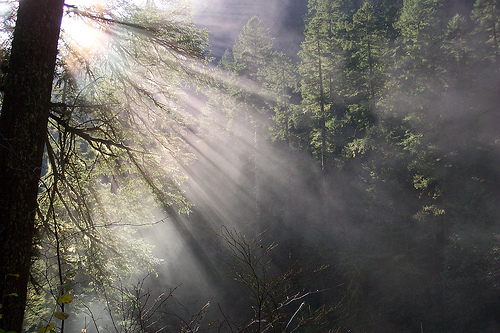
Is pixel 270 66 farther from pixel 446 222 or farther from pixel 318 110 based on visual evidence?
pixel 446 222

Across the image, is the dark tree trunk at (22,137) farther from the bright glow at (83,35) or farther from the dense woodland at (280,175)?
the bright glow at (83,35)

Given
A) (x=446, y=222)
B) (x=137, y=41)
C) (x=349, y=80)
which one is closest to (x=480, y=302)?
(x=446, y=222)

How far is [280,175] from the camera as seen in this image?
66.8 feet

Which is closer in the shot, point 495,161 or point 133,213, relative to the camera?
point 133,213

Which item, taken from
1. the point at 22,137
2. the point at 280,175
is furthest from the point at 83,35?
the point at 280,175

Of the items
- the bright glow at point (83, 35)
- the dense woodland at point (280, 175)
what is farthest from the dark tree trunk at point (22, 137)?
the bright glow at point (83, 35)

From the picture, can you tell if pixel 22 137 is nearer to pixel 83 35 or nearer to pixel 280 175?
pixel 83 35

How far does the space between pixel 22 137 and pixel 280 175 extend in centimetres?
1815

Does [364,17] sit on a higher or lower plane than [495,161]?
higher

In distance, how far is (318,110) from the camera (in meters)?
17.0

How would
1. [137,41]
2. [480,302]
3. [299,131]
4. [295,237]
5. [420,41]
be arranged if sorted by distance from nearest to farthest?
[137,41], [480,302], [420,41], [295,237], [299,131]

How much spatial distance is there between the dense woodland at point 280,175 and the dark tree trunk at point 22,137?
12 centimetres

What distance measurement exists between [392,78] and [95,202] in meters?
15.3

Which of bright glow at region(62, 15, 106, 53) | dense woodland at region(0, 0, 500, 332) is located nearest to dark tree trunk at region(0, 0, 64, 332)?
dense woodland at region(0, 0, 500, 332)
